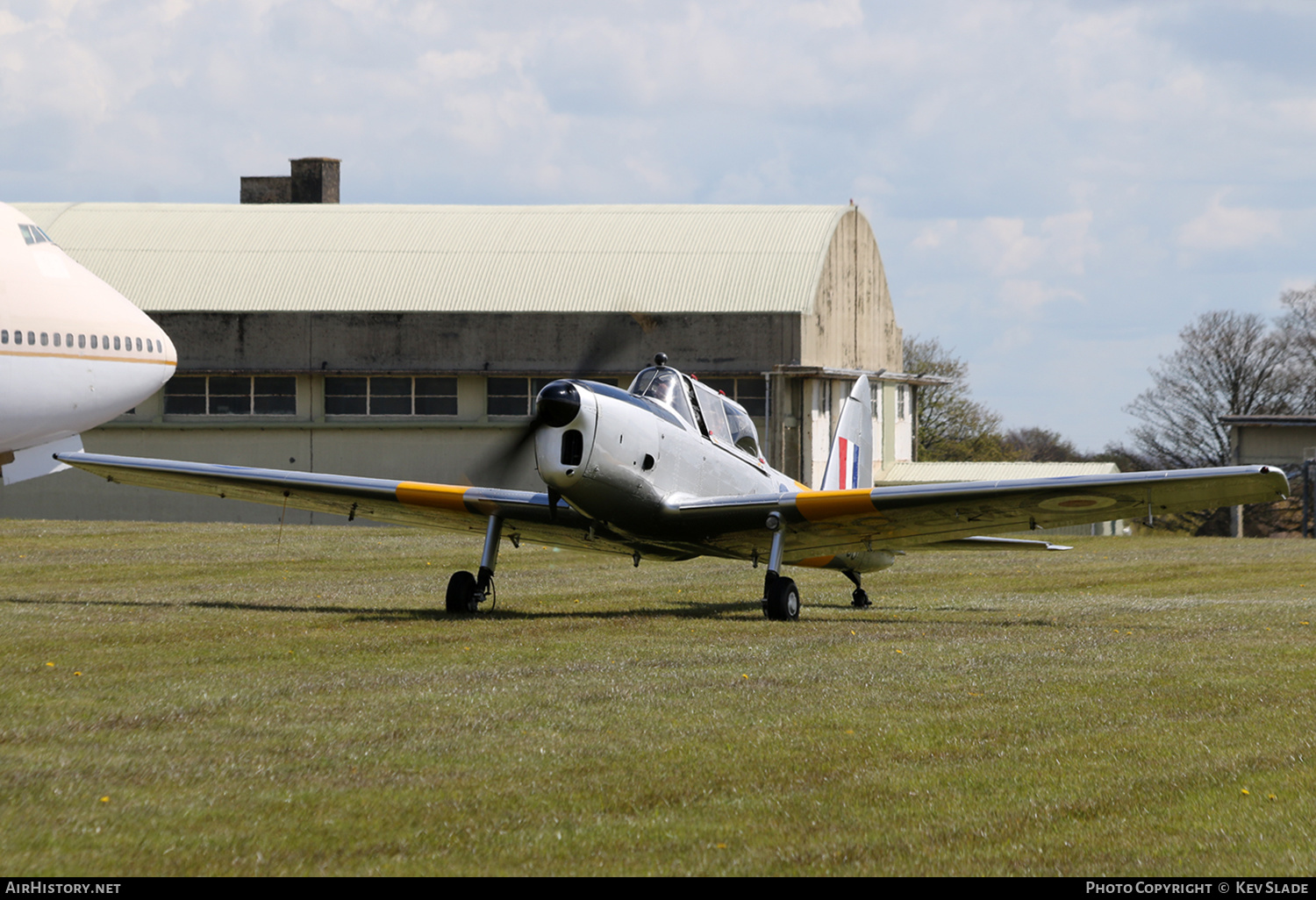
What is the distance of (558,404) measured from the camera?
15.4 meters

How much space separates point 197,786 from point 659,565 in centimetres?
2153

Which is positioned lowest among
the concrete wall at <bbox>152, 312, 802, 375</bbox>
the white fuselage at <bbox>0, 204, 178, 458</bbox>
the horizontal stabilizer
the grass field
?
the grass field

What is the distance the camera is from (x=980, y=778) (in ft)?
26.8

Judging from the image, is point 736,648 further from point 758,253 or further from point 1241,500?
point 758,253

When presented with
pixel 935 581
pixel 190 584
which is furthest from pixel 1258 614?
pixel 190 584

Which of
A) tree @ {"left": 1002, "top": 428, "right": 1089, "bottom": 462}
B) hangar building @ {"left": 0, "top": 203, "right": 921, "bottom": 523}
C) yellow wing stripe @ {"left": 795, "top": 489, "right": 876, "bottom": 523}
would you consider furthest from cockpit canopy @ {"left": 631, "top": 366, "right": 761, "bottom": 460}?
tree @ {"left": 1002, "top": 428, "right": 1089, "bottom": 462}

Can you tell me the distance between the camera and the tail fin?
22.2 metres

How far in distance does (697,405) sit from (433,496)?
3.45 metres

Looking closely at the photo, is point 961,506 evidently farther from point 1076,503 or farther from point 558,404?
point 558,404

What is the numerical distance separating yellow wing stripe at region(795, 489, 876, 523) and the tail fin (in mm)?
4891

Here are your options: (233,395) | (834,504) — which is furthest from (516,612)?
(233,395)

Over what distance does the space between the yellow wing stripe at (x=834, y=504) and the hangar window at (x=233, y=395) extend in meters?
36.6

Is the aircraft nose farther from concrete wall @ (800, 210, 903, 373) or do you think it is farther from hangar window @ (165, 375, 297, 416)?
hangar window @ (165, 375, 297, 416)
